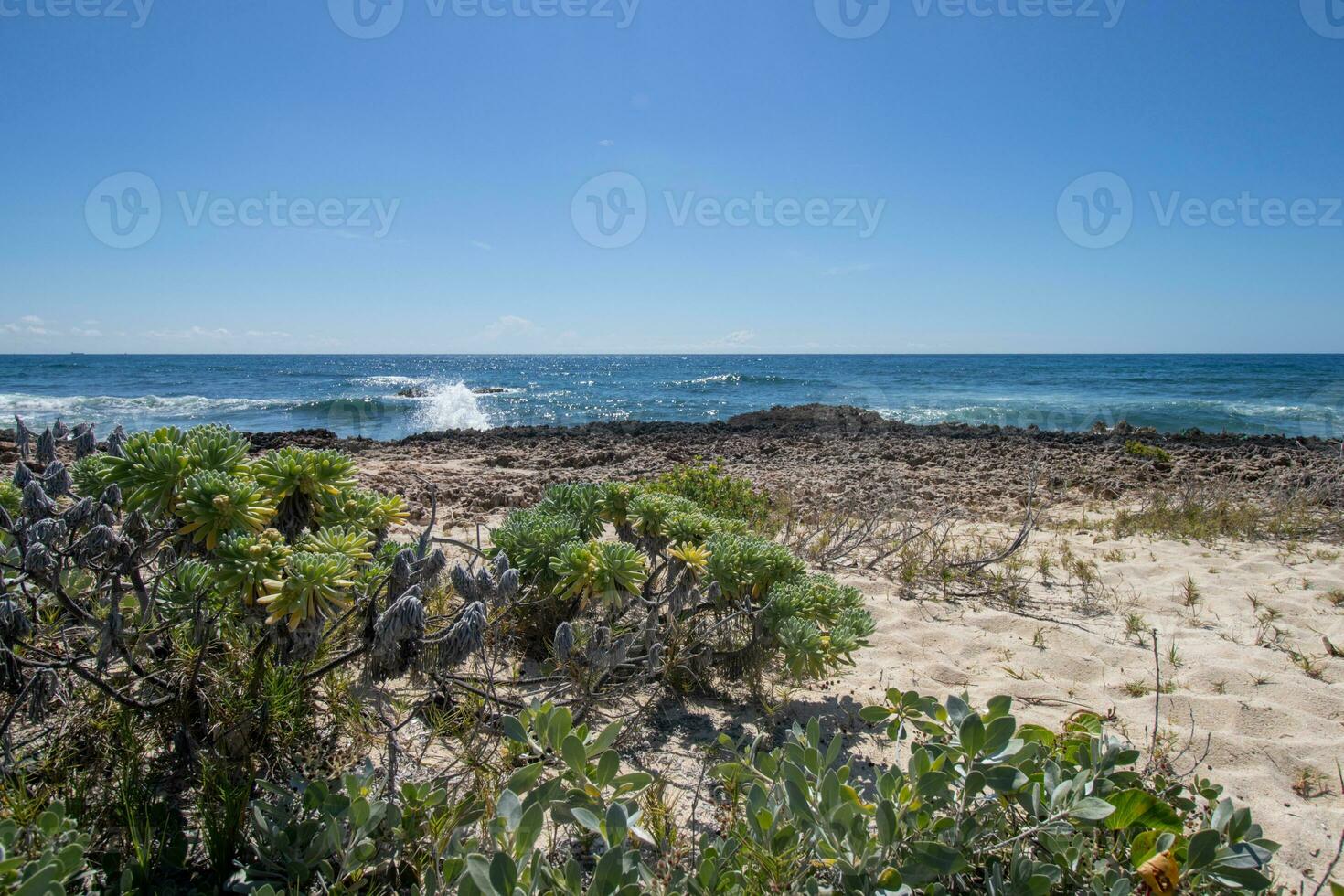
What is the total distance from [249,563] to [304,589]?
20 cm

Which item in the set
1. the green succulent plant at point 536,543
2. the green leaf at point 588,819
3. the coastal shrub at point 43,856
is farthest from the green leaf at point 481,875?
the green succulent plant at point 536,543

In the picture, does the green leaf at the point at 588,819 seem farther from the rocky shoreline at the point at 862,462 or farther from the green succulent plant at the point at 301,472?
the rocky shoreline at the point at 862,462

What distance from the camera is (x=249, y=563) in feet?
5.68

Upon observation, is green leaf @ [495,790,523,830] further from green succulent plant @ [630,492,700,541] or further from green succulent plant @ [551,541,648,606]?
green succulent plant @ [630,492,700,541]

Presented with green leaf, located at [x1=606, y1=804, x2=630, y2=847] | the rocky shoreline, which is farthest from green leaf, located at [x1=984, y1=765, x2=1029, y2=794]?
the rocky shoreline

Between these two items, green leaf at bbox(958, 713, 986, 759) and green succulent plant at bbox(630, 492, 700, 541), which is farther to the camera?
green succulent plant at bbox(630, 492, 700, 541)

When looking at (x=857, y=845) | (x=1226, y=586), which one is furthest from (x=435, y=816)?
(x=1226, y=586)

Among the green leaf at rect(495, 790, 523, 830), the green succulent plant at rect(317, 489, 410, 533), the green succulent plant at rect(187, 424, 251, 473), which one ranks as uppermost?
the green succulent plant at rect(187, 424, 251, 473)

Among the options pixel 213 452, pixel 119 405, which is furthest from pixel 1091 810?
pixel 119 405

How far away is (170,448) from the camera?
1.90 meters

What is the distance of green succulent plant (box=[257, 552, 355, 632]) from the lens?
1659 millimetres

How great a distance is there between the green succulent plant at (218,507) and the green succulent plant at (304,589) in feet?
0.65

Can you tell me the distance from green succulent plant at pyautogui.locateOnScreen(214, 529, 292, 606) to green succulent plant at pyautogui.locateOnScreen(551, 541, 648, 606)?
0.97 m

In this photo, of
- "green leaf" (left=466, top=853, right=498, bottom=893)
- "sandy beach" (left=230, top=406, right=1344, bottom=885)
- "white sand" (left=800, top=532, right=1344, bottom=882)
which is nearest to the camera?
"green leaf" (left=466, top=853, right=498, bottom=893)
